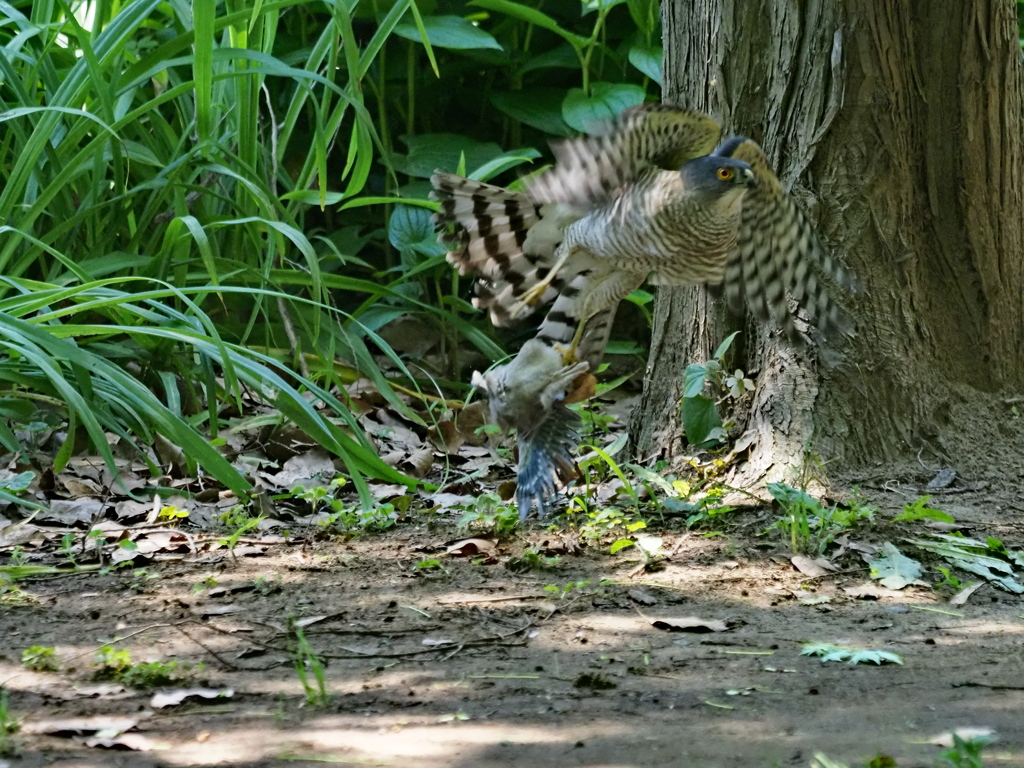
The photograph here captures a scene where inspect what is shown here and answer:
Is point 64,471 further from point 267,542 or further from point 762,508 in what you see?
point 762,508

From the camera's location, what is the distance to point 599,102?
5.66 m

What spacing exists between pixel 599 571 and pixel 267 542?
0.99m

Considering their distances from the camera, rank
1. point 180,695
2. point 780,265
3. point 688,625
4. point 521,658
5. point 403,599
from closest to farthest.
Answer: point 180,695 < point 521,658 < point 688,625 < point 403,599 < point 780,265

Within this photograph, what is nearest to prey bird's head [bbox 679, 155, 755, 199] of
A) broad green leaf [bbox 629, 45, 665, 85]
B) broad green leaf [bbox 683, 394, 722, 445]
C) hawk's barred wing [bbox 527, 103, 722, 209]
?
hawk's barred wing [bbox 527, 103, 722, 209]

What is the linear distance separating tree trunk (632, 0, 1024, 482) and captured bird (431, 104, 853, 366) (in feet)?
0.73

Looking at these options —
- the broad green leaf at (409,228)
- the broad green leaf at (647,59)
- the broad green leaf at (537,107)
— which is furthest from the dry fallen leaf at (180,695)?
the broad green leaf at (537,107)

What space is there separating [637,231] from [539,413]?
24.3 inches

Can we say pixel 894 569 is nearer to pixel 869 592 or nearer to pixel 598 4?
pixel 869 592

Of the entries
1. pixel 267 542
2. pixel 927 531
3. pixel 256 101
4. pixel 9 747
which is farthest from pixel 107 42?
pixel 927 531

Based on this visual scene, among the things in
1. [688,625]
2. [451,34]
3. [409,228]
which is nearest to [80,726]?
[688,625]

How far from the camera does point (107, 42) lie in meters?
3.66

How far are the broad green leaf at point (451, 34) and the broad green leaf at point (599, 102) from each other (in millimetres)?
484

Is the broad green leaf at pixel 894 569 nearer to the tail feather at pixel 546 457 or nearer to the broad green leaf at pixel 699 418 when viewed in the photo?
the broad green leaf at pixel 699 418

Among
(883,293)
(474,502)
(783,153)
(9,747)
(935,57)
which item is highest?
(935,57)
